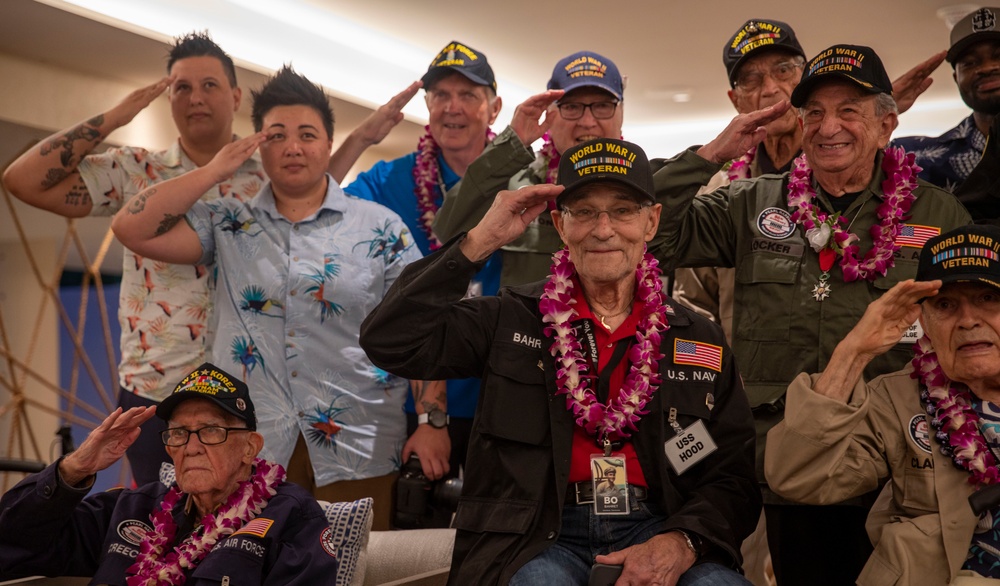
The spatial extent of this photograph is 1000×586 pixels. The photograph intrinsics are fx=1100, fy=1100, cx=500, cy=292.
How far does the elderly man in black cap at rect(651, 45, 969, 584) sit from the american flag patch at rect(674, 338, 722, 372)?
0.36m

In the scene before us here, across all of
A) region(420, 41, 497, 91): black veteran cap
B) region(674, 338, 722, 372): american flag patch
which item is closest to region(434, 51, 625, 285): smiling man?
region(420, 41, 497, 91): black veteran cap

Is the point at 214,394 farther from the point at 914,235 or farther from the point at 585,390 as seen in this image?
the point at 914,235

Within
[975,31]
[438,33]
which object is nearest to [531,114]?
[975,31]

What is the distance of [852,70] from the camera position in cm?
304

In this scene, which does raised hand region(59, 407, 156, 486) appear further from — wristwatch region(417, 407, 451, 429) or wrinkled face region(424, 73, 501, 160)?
wrinkled face region(424, 73, 501, 160)

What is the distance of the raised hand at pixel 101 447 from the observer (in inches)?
117

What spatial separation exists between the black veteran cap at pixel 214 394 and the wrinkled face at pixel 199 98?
51.5 inches

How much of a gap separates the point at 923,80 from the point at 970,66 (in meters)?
0.16

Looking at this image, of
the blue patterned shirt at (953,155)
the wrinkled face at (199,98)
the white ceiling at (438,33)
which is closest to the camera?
the blue patterned shirt at (953,155)

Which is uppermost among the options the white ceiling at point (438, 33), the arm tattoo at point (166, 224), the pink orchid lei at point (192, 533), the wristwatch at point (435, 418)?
the white ceiling at point (438, 33)

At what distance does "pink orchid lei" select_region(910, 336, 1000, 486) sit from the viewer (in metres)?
2.54

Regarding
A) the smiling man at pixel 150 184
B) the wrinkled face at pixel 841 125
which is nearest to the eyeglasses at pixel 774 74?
the wrinkled face at pixel 841 125

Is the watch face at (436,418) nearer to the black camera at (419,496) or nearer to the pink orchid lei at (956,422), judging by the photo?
the black camera at (419,496)

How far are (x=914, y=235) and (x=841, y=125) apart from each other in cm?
38
